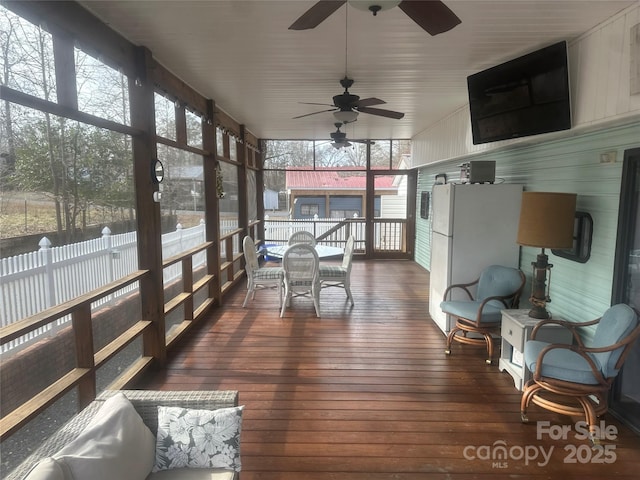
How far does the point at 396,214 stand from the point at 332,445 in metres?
6.90

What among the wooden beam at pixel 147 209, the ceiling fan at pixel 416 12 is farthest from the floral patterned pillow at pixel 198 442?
the ceiling fan at pixel 416 12

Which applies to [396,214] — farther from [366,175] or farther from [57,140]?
[57,140]

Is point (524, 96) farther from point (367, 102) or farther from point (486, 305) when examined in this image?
point (486, 305)

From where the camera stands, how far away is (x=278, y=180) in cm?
883

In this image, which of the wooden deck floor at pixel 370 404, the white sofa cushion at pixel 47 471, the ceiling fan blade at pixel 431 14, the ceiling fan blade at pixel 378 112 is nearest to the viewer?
the white sofa cushion at pixel 47 471

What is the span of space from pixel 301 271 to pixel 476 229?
2087 millimetres

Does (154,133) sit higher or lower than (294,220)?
higher

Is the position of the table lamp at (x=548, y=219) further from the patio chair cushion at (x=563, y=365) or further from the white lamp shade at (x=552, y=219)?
the patio chair cushion at (x=563, y=365)

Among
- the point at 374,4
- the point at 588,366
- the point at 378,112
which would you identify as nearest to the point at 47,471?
the point at 374,4

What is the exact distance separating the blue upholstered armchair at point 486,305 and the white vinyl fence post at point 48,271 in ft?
10.7

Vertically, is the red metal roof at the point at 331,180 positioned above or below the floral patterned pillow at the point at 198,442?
above

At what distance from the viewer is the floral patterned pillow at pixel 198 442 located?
5.54 ft

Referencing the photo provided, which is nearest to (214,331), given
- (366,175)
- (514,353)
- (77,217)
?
(77,217)

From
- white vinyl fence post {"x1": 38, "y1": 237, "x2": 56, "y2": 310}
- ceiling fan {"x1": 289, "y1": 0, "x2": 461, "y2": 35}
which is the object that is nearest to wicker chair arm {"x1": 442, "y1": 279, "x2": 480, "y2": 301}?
ceiling fan {"x1": 289, "y1": 0, "x2": 461, "y2": 35}
